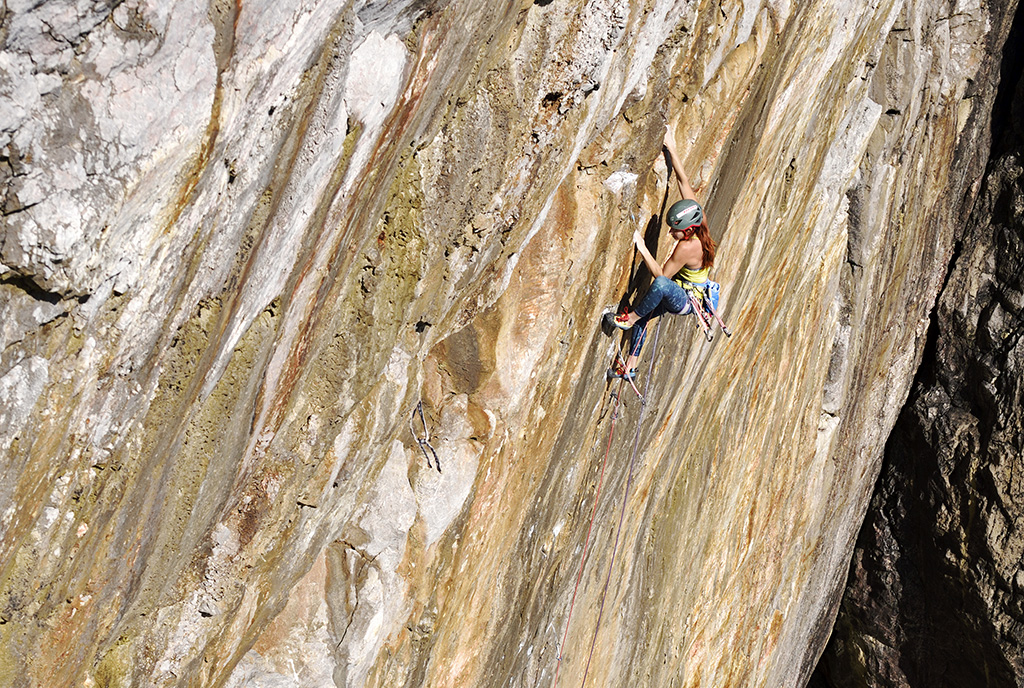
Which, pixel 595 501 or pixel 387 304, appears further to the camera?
pixel 595 501

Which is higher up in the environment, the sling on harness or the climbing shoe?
the sling on harness

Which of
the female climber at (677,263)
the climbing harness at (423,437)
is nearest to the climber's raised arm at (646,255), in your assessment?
the female climber at (677,263)

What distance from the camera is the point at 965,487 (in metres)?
8.72

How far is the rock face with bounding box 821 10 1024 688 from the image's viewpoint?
8258 mm

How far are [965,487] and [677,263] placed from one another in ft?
18.7

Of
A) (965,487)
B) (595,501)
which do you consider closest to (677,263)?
(595,501)

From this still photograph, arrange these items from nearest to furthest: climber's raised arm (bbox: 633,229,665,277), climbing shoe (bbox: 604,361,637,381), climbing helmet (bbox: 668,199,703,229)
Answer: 1. climbing helmet (bbox: 668,199,703,229)
2. climber's raised arm (bbox: 633,229,665,277)
3. climbing shoe (bbox: 604,361,637,381)

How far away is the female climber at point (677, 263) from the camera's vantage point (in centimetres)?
482

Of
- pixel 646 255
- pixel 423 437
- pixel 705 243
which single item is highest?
pixel 705 243

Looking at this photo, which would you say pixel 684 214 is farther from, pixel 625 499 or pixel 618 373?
pixel 625 499

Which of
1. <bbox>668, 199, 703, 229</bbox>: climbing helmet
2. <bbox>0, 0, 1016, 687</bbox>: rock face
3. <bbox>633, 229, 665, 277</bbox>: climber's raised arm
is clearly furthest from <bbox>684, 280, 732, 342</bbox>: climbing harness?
<bbox>668, 199, 703, 229</bbox>: climbing helmet

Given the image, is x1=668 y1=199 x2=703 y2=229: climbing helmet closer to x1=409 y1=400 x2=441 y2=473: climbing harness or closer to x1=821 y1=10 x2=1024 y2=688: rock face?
x1=409 y1=400 x2=441 y2=473: climbing harness

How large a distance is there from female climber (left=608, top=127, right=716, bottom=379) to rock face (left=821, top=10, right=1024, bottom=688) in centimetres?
490

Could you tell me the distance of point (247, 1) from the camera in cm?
295
